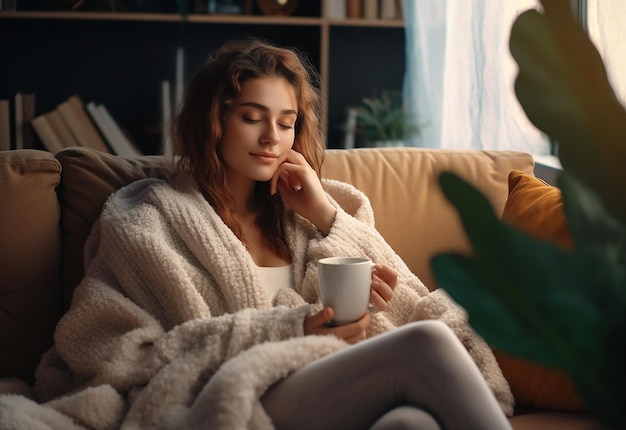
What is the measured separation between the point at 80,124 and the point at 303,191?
1830 mm

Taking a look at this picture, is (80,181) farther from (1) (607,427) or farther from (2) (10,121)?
(2) (10,121)

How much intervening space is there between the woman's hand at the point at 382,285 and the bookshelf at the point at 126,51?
76.1 inches

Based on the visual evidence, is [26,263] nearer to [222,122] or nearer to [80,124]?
[222,122]

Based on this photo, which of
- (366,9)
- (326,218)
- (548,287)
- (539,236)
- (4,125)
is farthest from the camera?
(366,9)

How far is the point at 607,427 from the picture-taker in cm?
36

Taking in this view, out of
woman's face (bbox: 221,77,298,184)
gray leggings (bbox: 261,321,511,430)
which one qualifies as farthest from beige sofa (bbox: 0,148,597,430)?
gray leggings (bbox: 261,321,511,430)

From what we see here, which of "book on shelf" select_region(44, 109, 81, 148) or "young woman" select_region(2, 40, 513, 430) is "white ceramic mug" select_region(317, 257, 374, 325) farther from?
"book on shelf" select_region(44, 109, 81, 148)

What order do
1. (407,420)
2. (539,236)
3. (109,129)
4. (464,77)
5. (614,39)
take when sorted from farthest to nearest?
1. (109,129)
2. (464,77)
3. (614,39)
4. (539,236)
5. (407,420)

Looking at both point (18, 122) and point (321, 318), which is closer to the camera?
point (321, 318)

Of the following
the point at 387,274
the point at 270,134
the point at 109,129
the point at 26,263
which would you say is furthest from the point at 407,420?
the point at 109,129

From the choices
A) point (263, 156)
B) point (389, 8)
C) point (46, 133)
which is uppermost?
point (389, 8)

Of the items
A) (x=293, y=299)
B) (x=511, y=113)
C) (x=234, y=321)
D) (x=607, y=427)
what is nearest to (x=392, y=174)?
(x=293, y=299)

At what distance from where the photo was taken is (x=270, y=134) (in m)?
1.68

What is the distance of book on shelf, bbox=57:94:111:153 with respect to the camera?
330cm
